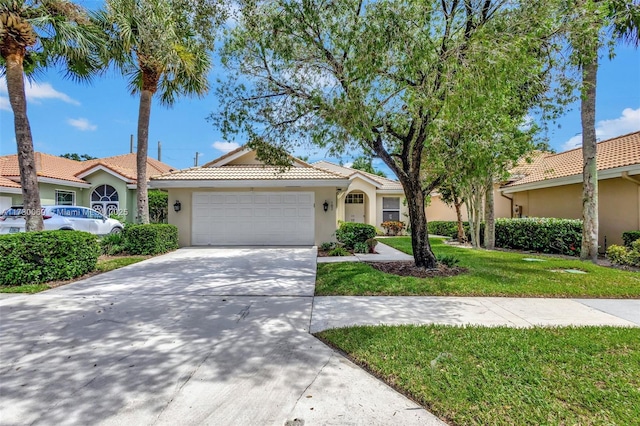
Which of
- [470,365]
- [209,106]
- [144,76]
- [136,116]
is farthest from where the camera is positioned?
[136,116]

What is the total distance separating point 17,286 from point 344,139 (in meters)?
7.52

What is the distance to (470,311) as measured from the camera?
493 cm

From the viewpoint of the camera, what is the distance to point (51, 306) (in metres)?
5.18

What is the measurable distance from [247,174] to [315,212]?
11.0 ft

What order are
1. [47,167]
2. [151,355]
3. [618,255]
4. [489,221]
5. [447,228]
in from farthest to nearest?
[447,228], [47,167], [489,221], [618,255], [151,355]

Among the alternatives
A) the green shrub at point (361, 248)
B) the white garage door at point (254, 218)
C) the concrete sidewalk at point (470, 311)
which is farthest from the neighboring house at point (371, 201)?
the concrete sidewalk at point (470, 311)

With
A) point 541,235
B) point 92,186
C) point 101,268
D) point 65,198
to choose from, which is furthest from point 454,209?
point 65,198

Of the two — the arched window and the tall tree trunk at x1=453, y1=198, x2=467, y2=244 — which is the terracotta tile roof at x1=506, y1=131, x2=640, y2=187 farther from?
the arched window

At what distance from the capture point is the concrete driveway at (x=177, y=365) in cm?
251

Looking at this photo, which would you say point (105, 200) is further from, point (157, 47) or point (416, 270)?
point (416, 270)

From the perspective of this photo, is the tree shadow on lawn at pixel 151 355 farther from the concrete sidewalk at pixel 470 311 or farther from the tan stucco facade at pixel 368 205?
the tan stucco facade at pixel 368 205

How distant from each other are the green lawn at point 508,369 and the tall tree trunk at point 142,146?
10318 millimetres

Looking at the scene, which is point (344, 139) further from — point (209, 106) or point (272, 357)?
point (272, 357)

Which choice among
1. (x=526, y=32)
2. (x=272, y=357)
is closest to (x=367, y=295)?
(x=272, y=357)
